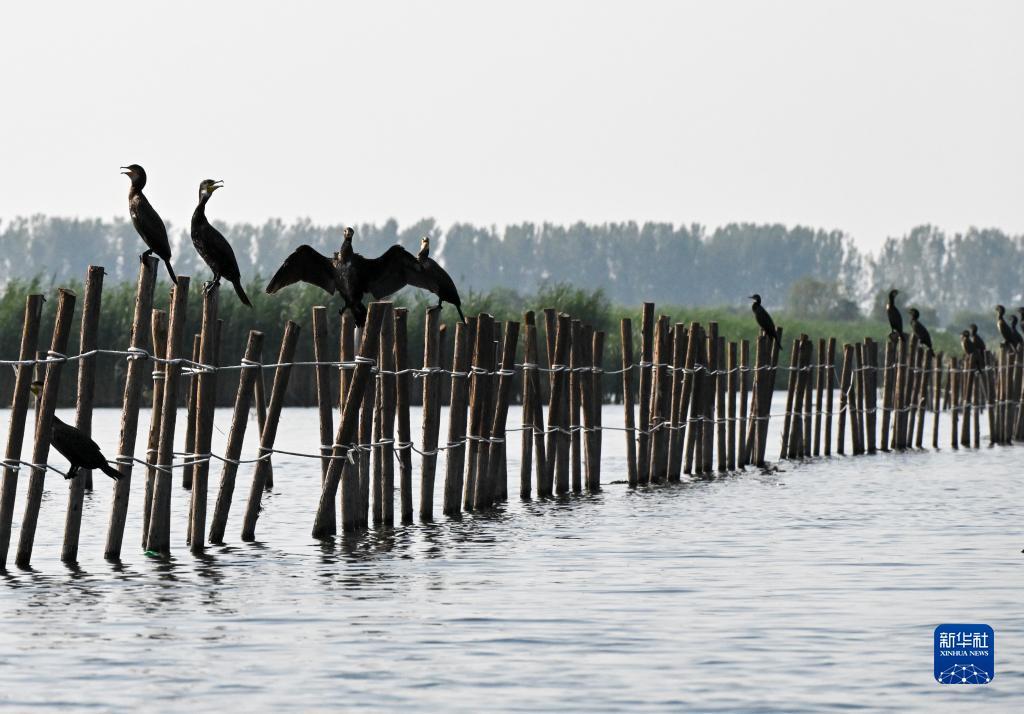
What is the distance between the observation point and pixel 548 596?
464 inches

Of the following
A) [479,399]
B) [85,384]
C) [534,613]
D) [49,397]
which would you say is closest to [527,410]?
[479,399]

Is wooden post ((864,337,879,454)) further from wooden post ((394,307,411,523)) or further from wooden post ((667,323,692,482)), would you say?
wooden post ((394,307,411,523))

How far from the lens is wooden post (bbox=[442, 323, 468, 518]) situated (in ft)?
54.9

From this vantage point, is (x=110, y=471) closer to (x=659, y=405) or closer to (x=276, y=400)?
(x=276, y=400)

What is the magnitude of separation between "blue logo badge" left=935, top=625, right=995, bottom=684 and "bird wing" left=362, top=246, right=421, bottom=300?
21.8ft

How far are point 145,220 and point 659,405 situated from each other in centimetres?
992

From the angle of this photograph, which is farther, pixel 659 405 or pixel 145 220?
pixel 659 405

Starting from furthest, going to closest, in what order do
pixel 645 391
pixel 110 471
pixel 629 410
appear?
pixel 629 410 → pixel 645 391 → pixel 110 471

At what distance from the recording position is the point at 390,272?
15.7 meters

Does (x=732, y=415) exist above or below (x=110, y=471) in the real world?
above

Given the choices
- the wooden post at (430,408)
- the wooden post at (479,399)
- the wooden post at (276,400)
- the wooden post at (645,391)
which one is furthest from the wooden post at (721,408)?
the wooden post at (276,400)

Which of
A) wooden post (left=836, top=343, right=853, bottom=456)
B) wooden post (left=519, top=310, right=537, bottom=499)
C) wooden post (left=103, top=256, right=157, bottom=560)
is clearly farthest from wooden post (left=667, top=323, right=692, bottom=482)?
wooden post (left=103, top=256, right=157, bottom=560)

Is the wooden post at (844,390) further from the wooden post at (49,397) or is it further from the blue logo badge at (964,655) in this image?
the blue logo badge at (964,655)

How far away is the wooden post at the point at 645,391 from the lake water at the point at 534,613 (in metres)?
3.08
